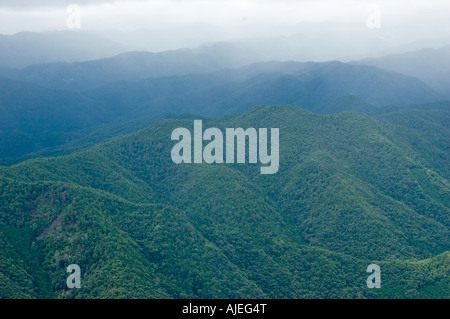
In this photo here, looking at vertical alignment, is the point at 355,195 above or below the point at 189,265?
above

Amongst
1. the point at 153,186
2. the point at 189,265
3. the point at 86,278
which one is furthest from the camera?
the point at 153,186

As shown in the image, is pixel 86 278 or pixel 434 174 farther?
pixel 434 174

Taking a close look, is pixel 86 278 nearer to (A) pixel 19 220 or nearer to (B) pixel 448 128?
(A) pixel 19 220

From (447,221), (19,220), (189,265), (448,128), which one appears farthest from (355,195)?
(448,128)

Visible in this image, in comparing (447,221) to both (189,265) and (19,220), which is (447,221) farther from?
(19,220)
